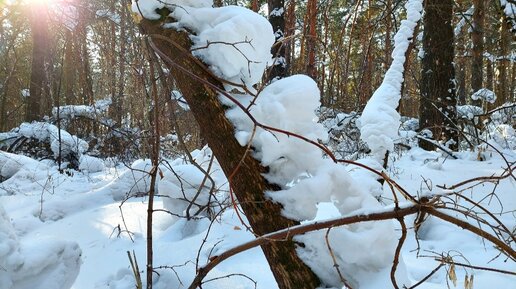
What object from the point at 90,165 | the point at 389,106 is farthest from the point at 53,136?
the point at 389,106

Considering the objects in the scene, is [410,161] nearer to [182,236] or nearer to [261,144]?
[182,236]

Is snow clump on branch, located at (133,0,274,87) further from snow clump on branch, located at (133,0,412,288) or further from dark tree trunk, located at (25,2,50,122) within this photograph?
dark tree trunk, located at (25,2,50,122)

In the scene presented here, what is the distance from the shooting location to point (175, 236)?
276 centimetres

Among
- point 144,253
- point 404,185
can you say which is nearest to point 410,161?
point 404,185

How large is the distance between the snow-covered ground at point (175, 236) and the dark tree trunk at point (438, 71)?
66 cm

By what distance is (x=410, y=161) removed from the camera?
4.50 m

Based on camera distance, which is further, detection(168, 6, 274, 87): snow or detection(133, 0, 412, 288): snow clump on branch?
detection(168, 6, 274, 87): snow

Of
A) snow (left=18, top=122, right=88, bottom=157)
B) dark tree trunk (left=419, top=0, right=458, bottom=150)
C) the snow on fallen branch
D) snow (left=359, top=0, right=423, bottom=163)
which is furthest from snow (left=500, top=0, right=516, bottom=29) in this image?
snow (left=18, top=122, right=88, bottom=157)

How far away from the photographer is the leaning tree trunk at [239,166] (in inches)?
47.5

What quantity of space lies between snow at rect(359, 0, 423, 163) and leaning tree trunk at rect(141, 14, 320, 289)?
1697mm

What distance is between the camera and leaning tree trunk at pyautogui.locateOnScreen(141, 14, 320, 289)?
3.96 ft

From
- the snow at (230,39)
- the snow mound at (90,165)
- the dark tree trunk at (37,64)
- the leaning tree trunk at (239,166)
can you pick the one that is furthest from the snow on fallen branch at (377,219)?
the dark tree trunk at (37,64)

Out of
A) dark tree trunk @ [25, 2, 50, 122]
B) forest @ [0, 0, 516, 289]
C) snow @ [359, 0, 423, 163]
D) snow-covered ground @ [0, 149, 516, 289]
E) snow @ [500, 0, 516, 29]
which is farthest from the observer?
dark tree trunk @ [25, 2, 50, 122]

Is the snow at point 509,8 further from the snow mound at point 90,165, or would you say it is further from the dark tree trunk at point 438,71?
the snow mound at point 90,165
